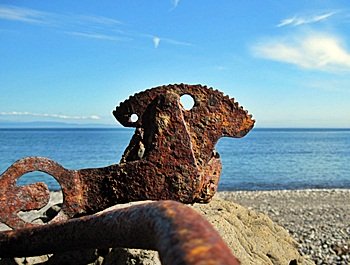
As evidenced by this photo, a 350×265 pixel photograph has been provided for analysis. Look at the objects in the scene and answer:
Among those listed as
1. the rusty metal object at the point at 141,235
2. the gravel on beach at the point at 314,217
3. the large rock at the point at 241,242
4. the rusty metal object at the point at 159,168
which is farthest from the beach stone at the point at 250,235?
the gravel on beach at the point at 314,217

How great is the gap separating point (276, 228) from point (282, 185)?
34814 mm

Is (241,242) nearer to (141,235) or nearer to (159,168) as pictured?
(159,168)

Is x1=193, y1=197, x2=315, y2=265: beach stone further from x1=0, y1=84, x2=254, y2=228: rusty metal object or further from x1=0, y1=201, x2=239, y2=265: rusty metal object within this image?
x1=0, y1=201, x2=239, y2=265: rusty metal object

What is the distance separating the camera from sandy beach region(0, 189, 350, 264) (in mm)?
12506

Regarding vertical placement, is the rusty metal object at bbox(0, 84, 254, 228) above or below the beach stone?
above

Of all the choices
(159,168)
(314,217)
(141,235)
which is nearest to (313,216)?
(314,217)

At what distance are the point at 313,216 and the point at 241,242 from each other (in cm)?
1636

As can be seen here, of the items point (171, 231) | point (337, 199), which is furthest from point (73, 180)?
point (337, 199)

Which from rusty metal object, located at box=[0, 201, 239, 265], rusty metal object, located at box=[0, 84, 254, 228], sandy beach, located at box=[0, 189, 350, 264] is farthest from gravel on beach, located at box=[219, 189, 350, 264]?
rusty metal object, located at box=[0, 201, 239, 265]

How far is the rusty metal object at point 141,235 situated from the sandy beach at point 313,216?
16.7 ft

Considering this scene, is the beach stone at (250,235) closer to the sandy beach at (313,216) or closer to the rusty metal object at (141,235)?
the rusty metal object at (141,235)

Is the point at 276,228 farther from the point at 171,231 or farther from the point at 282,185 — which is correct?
the point at 282,185

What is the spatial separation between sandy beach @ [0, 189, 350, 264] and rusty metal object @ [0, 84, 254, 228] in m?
4.21

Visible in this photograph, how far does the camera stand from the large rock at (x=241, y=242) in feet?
9.19
